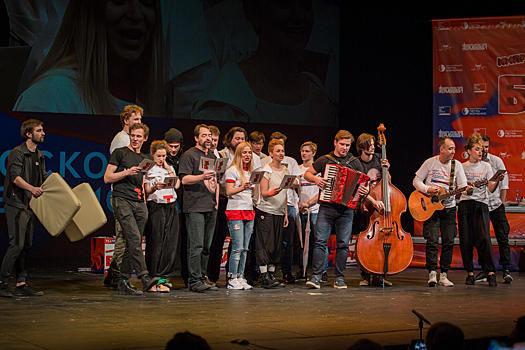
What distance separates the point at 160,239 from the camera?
20.9 feet

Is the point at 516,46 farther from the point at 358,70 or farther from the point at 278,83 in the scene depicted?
the point at 278,83

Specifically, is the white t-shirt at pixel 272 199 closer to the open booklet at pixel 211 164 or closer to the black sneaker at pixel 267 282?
the black sneaker at pixel 267 282

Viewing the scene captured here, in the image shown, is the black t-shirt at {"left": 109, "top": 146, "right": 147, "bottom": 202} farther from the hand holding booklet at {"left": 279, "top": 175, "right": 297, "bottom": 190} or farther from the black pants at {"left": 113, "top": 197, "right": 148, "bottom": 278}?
the hand holding booklet at {"left": 279, "top": 175, "right": 297, "bottom": 190}

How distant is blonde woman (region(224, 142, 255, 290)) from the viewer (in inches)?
261

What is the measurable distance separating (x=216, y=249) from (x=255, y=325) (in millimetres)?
2683

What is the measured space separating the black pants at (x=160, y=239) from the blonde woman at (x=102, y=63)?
3.81 meters

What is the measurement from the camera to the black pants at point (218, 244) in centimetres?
698

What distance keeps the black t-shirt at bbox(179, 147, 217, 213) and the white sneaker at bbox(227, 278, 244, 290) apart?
823 mm

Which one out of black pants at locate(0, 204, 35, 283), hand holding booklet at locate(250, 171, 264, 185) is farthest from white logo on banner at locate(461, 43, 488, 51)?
black pants at locate(0, 204, 35, 283)

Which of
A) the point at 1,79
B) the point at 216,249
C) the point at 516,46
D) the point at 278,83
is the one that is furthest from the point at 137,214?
the point at 516,46

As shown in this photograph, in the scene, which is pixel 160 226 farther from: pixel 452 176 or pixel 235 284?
pixel 452 176

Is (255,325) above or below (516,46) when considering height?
below

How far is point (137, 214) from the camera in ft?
20.2

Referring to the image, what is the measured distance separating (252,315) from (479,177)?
393cm
